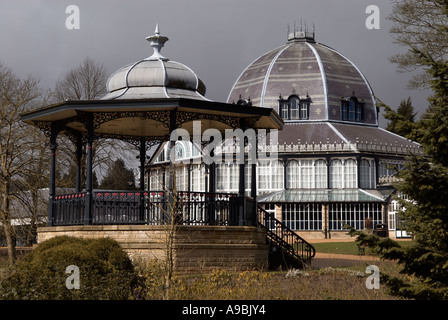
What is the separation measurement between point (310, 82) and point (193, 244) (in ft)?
147

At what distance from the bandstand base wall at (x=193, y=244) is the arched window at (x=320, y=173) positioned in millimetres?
35190

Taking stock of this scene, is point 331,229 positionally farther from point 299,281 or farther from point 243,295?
point 243,295

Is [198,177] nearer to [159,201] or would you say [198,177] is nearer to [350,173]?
[350,173]

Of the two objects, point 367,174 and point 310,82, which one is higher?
point 310,82

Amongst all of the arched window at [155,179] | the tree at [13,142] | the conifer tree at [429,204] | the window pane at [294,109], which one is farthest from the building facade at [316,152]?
the conifer tree at [429,204]

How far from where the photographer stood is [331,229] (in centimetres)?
5109

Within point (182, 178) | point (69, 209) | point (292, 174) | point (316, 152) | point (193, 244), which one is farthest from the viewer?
point (182, 178)

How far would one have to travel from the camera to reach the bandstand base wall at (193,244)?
17750mm

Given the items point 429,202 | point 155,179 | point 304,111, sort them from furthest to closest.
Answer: point 155,179 → point 304,111 → point 429,202

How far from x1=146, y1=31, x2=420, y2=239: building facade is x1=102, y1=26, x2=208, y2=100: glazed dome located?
2707cm

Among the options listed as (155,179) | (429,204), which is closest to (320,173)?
(155,179)

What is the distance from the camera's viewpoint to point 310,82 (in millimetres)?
60719

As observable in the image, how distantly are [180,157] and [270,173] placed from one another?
32.7ft

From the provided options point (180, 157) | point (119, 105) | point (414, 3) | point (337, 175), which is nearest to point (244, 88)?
point (180, 157)
